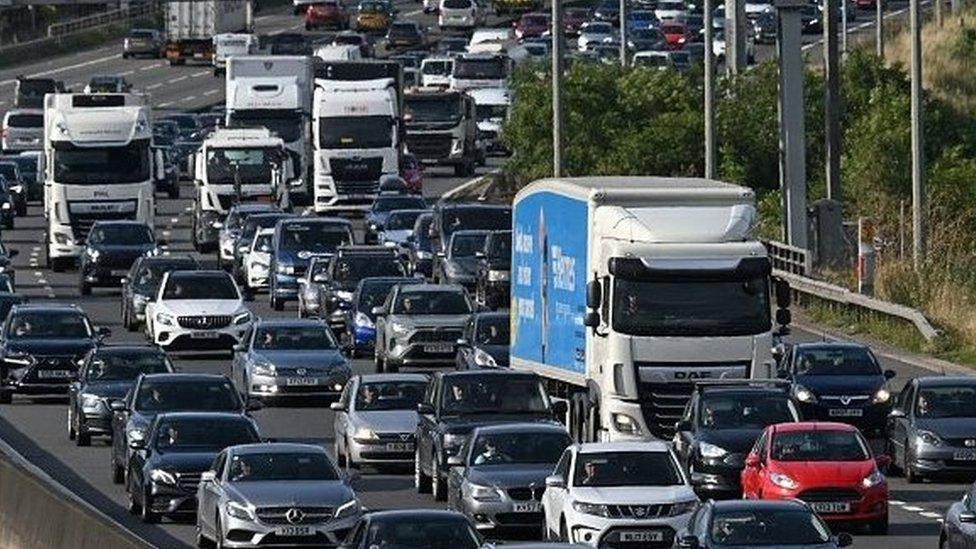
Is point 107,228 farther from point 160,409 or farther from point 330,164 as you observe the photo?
point 160,409

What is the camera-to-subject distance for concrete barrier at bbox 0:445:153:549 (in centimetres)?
3009

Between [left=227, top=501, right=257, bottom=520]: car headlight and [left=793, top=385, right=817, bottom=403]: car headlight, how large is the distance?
41.3 ft

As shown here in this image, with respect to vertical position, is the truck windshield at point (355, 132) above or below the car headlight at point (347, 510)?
above

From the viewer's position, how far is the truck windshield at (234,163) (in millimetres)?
80875

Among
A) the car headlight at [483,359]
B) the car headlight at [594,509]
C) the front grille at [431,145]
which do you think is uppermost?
the front grille at [431,145]

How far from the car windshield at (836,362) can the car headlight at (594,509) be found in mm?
12873

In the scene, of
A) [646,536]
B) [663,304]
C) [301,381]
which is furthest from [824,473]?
[301,381]

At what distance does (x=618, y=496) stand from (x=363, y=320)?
25.0 m

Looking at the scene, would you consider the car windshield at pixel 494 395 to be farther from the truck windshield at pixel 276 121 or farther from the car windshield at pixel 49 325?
the truck windshield at pixel 276 121

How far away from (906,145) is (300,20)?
79.4 meters

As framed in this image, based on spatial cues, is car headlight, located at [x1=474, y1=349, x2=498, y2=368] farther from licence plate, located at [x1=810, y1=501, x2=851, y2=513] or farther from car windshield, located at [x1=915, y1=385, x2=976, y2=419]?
licence plate, located at [x1=810, y1=501, x2=851, y2=513]

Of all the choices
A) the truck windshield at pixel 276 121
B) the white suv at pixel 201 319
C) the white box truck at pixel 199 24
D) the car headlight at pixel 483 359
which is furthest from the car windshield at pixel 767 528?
the white box truck at pixel 199 24

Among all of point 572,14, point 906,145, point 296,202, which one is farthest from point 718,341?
point 572,14

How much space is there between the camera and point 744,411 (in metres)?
41.0
